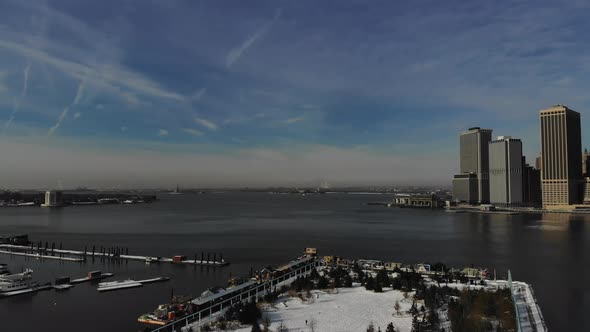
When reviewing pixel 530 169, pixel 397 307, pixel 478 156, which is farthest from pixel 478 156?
pixel 397 307

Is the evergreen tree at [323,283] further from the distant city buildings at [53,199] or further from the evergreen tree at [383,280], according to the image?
the distant city buildings at [53,199]

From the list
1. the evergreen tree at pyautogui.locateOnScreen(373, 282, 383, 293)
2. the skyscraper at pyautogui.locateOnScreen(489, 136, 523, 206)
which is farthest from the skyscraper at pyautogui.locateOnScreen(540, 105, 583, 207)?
the evergreen tree at pyautogui.locateOnScreen(373, 282, 383, 293)

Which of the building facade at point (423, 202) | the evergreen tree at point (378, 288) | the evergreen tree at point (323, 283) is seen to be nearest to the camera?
the evergreen tree at point (378, 288)

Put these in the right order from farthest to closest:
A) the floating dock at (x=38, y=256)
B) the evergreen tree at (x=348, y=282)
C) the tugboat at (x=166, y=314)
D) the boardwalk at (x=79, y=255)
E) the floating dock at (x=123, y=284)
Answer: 1. the floating dock at (x=38, y=256)
2. the boardwalk at (x=79, y=255)
3. the floating dock at (x=123, y=284)
4. the evergreen tree at (x=348, y=282)
5. the tugboat at (x=166, y=314)

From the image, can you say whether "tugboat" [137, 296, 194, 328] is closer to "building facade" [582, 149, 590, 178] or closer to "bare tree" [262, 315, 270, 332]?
"bare tree" [262, 315, 270, 332]

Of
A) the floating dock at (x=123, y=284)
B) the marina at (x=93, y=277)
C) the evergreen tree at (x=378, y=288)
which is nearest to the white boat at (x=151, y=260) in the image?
the marina at (x=93, y=277)

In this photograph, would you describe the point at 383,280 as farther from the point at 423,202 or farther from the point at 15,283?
the point at 423,202
